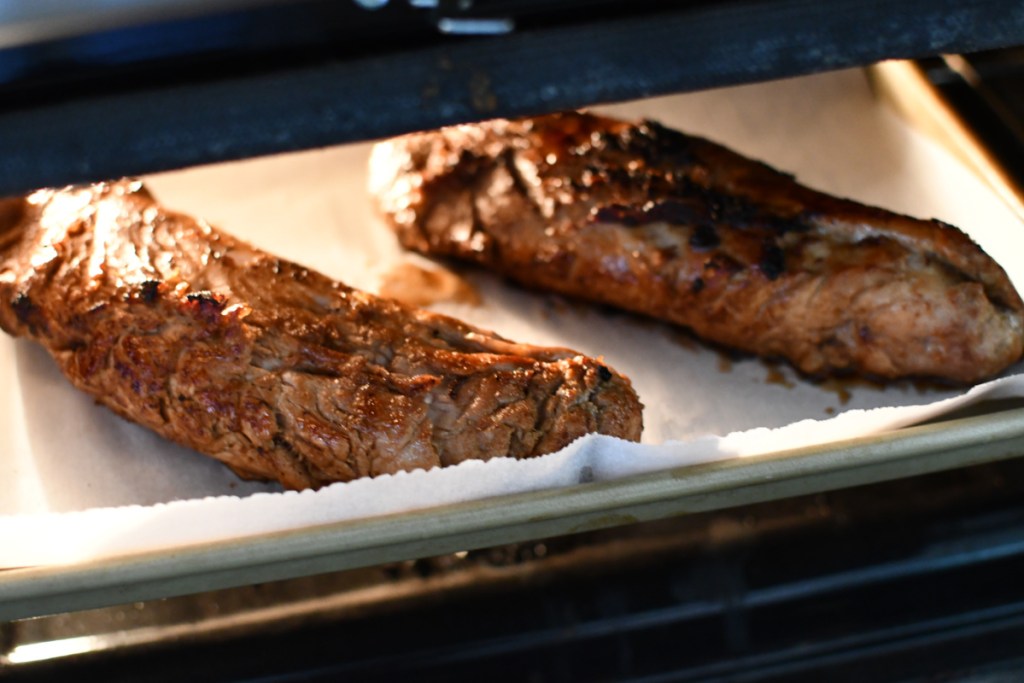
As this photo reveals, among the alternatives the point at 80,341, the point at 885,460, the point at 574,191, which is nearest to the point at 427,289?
the point at 574,191

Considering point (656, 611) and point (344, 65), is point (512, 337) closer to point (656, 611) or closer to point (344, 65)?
point (656, 611)

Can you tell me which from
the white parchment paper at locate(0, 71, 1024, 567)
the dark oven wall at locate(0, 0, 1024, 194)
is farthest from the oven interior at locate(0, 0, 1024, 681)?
the dark oven wall at locate(0, 0, 1024, 194)

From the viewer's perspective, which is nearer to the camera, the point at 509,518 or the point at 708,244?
the point at 509,518

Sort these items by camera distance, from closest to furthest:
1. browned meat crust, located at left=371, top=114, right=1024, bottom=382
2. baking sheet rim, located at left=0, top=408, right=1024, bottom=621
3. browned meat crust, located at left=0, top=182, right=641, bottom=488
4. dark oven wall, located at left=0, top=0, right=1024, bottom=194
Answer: dark oven wall, located at left=0, top=0, right=1024, bottom=194, baking sheet rim, located at left=0, top=408, right=1024, bottom=621, browned meat crust, located at left=0, top=182, right=641, bottom=488, browned meat crust, located at left=371, top=114, right=1024, bottom=382

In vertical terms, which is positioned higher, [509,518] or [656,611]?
[509,518]

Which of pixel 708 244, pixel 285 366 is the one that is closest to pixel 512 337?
pixel 708 244

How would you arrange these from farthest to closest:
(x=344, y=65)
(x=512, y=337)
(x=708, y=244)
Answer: (x=512, y=337), (x=708, y=244), (x=344, y=65)

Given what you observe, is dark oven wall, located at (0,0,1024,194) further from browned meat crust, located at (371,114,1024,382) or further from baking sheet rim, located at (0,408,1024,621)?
browned meat crust, located at (371,114,1024,382)

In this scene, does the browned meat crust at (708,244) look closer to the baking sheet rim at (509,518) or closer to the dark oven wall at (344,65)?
the baking sheet rim at (509,518)
